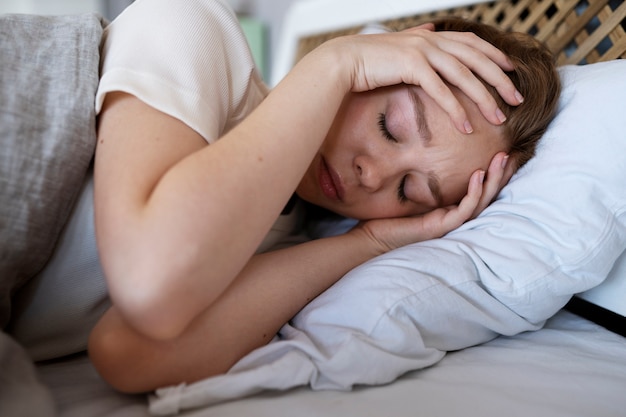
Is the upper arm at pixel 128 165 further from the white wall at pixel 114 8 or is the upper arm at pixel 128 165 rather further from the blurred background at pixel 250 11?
the blurred background at pixel 250 11

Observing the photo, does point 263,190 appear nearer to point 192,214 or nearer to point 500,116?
point 192,214

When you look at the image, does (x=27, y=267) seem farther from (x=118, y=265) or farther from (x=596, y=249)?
(x=596, y=249)

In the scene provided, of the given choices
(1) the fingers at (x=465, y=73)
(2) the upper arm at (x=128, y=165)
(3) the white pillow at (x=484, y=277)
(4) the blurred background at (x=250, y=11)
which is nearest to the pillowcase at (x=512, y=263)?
(3) the white pillow at (x=484, y=277)

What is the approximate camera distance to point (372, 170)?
69 cm

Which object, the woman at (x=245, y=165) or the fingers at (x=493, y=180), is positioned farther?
the fingers at (x=493, y=180)

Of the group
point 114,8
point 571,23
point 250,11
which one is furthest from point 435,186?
point 250,11

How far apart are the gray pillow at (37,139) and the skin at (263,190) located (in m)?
0.03

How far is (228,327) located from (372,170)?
283mm

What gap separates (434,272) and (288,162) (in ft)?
0.73

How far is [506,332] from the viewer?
65 centimetres

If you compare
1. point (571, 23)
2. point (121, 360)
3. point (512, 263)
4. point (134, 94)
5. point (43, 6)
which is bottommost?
point (43, 6)

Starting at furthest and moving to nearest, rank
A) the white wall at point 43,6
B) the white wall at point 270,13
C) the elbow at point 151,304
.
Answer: the white wall at point 270,13, the white wall at point 43,6, the elbow at point 151,304

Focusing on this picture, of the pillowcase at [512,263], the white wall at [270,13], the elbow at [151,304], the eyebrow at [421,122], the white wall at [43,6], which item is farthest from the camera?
the white wall at [270,13]

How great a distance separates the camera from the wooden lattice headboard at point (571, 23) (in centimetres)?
92
